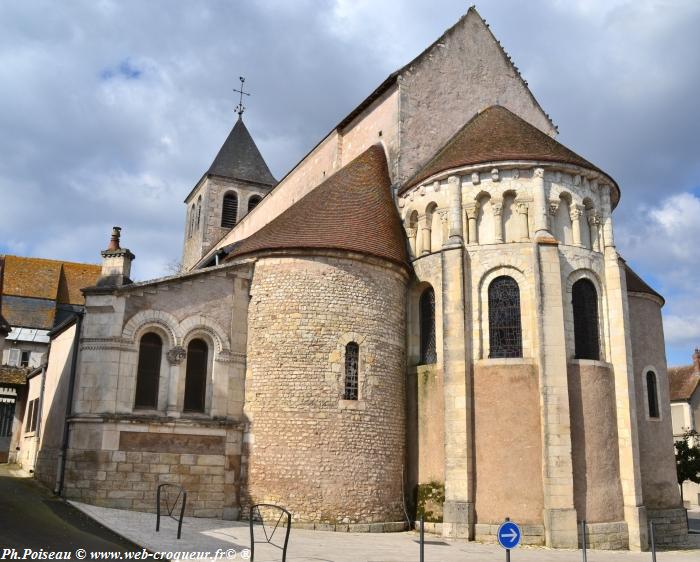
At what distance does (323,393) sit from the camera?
1580cm

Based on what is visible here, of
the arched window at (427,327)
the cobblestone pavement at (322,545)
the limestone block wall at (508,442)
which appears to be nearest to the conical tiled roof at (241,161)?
the arched window at (427,327)

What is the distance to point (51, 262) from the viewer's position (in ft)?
→ 125

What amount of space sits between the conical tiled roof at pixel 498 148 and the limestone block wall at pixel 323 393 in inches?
138

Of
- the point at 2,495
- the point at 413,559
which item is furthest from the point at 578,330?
the point at 2,495

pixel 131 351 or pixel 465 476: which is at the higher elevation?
pixel 131 351

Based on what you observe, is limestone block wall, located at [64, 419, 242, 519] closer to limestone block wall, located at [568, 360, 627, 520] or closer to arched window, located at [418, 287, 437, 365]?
arched window, located at [418, 287, 437, 365]

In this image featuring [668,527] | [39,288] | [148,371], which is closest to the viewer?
[148,371]

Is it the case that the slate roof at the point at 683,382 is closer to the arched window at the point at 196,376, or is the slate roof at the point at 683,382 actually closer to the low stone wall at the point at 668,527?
the low stone wall at the point at 668,527

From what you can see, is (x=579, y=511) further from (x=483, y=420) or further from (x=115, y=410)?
(x=115, y=410)

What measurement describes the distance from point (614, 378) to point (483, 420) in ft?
11.5

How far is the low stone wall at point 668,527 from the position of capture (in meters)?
18.0

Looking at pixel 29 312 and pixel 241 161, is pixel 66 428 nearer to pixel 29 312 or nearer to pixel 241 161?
pixel 29 312

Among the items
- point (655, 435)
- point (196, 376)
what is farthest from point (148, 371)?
point (655, 435)

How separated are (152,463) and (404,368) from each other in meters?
6.52
